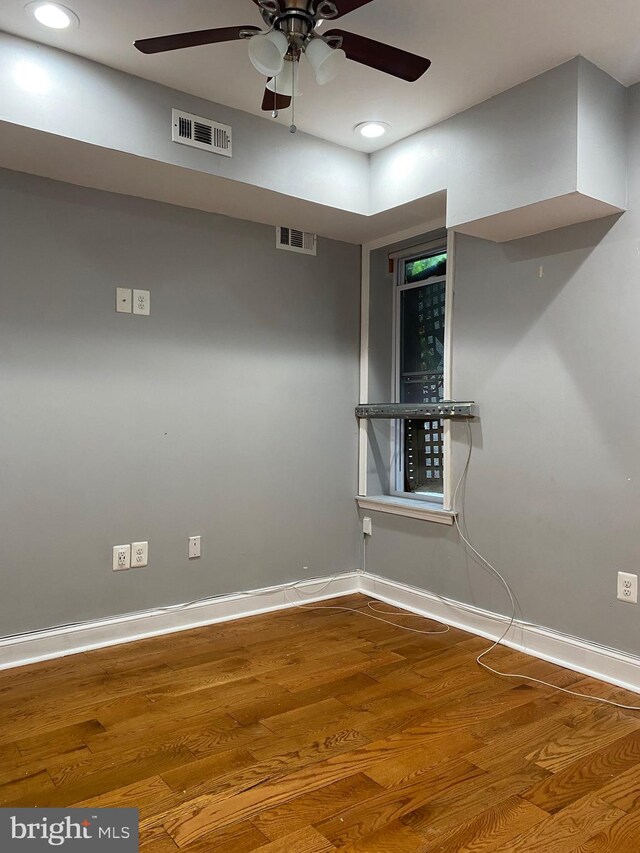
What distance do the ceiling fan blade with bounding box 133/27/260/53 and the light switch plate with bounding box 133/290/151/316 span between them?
1.31 meters

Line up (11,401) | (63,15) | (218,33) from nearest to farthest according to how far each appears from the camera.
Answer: (218,33), (63,15), (11,401)

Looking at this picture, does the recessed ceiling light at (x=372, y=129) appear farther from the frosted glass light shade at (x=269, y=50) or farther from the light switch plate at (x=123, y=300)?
the light switch plate at (x=123, y=300)

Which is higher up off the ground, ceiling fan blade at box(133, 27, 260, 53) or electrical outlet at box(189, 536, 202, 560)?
ceiling fan blade at box(133, 27, 260, 53)

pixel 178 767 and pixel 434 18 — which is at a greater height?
pixel 434 18

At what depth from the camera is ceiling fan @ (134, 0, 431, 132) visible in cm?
176

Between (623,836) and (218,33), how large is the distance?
8.10 ft

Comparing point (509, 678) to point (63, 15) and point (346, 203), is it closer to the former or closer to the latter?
point (346, 203)

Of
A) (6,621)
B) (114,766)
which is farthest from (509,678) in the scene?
(6,621)

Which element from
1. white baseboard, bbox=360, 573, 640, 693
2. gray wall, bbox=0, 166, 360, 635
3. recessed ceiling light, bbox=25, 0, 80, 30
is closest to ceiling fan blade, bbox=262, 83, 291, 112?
recessed ceiling light, bbox=25, 0, 80, 30

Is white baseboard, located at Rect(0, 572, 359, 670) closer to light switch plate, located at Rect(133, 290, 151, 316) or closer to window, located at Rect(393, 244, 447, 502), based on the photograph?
window, located at Rect(393, 244, 447, 502)

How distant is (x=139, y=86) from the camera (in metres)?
2.53

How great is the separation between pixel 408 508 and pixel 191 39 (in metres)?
2.47

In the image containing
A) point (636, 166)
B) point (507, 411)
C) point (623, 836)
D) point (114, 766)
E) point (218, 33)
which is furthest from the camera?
point (507, 411)

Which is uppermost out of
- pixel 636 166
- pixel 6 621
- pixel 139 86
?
pixel 139 86
